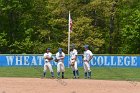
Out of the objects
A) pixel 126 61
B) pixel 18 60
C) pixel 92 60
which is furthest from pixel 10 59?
pixel 126 61

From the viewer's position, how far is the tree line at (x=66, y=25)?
52.6m

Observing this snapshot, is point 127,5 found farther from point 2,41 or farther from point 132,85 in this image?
point 132,85

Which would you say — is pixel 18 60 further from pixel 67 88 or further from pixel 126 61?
pixel 67 88

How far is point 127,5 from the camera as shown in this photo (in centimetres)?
5919

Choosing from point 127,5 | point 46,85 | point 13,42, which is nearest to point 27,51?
point 13,42

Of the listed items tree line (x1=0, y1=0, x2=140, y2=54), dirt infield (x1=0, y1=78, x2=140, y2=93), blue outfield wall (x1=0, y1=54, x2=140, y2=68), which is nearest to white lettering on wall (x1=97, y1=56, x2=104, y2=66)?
blue outfield wall (x1=0, y1=54, x2=140, y2=68)

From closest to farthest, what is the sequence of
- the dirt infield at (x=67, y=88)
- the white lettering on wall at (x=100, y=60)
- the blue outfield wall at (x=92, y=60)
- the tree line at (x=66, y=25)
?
1. the dirt infield at (x=67, y=88)
2. the blue outfield wall at (x=92, y=60)
3. the white lettering on wall at (x=100, y=60)
4. the tree line at (x=66, y=25)

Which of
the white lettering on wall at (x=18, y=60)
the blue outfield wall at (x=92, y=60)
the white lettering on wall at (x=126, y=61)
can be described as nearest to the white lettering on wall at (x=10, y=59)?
the blue outfield wall at (x=92, y=60)

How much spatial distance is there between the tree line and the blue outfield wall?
13.9 metres

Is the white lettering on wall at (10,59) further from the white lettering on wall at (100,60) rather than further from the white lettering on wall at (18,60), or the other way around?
the white lettering on wall at (100,60)

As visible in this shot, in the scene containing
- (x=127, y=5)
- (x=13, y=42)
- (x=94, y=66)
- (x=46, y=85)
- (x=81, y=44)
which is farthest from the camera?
(x=127, y=5)

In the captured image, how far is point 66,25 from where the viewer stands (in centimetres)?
5347

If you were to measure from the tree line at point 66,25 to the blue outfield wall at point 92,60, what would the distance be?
45.5ft

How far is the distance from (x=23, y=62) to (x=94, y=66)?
6081mm
